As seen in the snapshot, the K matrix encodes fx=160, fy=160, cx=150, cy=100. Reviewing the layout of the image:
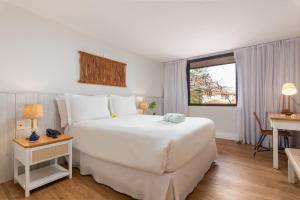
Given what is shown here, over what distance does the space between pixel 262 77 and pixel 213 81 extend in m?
1.19

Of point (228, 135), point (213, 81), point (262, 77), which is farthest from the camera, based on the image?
point (213, 81)

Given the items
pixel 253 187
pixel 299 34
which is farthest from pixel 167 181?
pixel 299 34

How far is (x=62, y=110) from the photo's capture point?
94.2 inches

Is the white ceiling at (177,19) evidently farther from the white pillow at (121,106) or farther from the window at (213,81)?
the white pillow at (121,106)

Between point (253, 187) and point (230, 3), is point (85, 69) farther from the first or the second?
point (253, 187)

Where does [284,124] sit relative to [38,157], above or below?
above

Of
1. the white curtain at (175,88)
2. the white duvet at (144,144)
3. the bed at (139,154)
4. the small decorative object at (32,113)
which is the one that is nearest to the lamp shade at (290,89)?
the bed at (139,154)

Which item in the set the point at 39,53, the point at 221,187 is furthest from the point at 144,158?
the point at 39,53

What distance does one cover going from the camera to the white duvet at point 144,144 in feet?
4.66

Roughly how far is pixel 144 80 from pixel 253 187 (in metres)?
3.32

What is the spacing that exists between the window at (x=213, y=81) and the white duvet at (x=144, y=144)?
8.09 feet

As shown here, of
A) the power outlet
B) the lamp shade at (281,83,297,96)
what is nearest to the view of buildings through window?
the lamp shade at (281,83,297,96)

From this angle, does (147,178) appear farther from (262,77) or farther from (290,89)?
(262,77)

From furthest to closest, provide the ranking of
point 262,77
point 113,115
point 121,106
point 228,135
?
point 228,135
point 262,77
point 121,106
point 113,115
